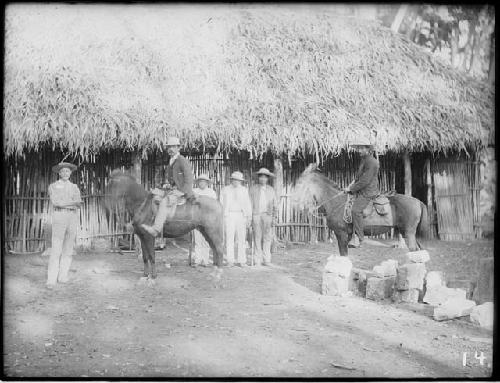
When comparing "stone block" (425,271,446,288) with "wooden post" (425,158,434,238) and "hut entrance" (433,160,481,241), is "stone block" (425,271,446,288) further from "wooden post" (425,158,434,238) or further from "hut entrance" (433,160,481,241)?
"wooden post" (425,158,434,238)

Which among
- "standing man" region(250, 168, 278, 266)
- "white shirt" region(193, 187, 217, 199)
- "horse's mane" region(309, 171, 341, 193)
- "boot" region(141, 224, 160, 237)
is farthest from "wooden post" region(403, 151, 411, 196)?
"boot" region(141, 224, 160, 237)

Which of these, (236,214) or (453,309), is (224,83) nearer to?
(236,214)

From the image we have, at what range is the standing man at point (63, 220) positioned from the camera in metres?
4.76

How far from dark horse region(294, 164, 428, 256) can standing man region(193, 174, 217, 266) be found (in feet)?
3.42

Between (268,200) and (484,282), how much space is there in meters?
2.46

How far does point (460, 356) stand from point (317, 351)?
131 centimetres

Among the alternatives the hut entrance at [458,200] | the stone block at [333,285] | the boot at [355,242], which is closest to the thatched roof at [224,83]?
the hut entrance at [458,200]

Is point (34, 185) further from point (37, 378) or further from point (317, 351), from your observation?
point (317, 351)

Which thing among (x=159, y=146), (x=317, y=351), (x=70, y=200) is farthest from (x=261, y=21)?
(x=317, y=351)

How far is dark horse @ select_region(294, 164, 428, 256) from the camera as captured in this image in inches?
220

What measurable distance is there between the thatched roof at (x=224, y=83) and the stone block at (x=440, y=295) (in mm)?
1790

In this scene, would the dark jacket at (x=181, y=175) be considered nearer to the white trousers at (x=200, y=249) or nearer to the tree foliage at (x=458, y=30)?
the white trousers at (x=200, y=249)

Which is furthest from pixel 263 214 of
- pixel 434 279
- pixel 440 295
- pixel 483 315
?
pixel 483 315

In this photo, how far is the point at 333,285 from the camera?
5.07 metres
